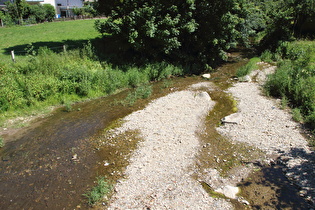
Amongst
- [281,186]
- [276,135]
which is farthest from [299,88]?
[281,186]

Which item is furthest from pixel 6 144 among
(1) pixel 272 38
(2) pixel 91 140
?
(1) pixel 272 38

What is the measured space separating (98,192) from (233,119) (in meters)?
8.24

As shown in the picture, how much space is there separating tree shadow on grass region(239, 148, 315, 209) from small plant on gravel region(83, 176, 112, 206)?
16.0 feet

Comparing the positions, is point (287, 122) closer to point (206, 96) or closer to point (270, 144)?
point (270, 144)

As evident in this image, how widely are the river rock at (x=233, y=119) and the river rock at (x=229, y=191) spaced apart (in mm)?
5138

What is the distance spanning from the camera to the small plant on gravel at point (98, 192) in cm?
795

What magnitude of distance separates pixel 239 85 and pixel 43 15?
181 ft

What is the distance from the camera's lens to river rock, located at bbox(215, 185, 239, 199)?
7.88 metres

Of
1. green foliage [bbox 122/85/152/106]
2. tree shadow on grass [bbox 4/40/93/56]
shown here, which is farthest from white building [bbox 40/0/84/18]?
green foliage [bbox 122/85/152/106]

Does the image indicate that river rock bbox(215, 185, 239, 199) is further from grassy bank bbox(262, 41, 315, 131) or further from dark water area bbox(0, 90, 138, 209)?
grassy bank bbox(262, 41, 315, 131)

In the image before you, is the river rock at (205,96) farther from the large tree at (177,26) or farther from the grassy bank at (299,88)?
the large tree at (177,26)

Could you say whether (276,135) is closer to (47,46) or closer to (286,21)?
(286,21)

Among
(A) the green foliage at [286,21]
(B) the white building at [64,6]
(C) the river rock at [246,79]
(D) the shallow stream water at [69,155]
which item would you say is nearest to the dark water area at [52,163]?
(D) the shallow stream water at [69,155]

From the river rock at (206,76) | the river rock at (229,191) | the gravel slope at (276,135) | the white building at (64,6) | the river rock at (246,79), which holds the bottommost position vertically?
the river rock at (229,191)
